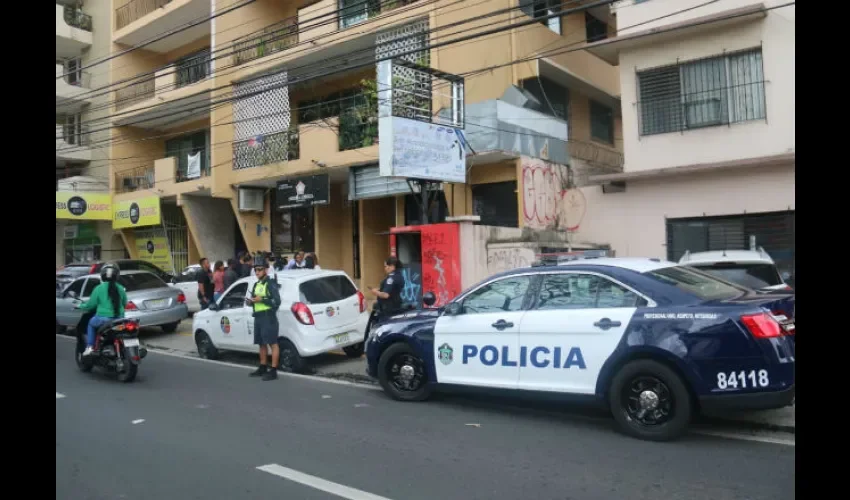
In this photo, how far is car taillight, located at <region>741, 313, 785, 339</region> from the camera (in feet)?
17.0

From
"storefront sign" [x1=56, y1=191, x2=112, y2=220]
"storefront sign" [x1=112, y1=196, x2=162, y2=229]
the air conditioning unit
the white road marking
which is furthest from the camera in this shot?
"storefront sign" [x1=56, y1=191, x2=112, y2=220]

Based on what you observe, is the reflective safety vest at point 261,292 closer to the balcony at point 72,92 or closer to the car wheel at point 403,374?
the car wheel at point 403,374

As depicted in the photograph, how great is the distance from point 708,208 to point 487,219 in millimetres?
4838

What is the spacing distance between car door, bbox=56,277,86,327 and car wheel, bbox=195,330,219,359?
457cm

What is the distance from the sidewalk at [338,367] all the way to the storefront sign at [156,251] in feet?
26.4

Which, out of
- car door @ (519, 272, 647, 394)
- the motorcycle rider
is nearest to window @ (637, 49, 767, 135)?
car door @ (519, 272, 647, 394)

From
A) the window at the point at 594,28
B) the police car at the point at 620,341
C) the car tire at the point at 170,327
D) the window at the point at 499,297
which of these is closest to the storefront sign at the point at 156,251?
the car tire at the point at 170,327

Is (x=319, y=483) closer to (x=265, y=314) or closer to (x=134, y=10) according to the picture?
(x=265, y=314)

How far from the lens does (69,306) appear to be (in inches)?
563

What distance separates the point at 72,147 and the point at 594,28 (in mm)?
20865

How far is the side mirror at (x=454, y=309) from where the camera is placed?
6.98 m

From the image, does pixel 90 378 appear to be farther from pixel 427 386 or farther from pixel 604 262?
pixel 604 262

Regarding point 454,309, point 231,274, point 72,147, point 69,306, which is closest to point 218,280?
point 231,274

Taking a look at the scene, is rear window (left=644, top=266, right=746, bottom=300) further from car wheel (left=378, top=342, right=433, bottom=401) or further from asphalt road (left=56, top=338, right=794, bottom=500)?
car wheel (left=378, top=342, right=433, bottom=401)
